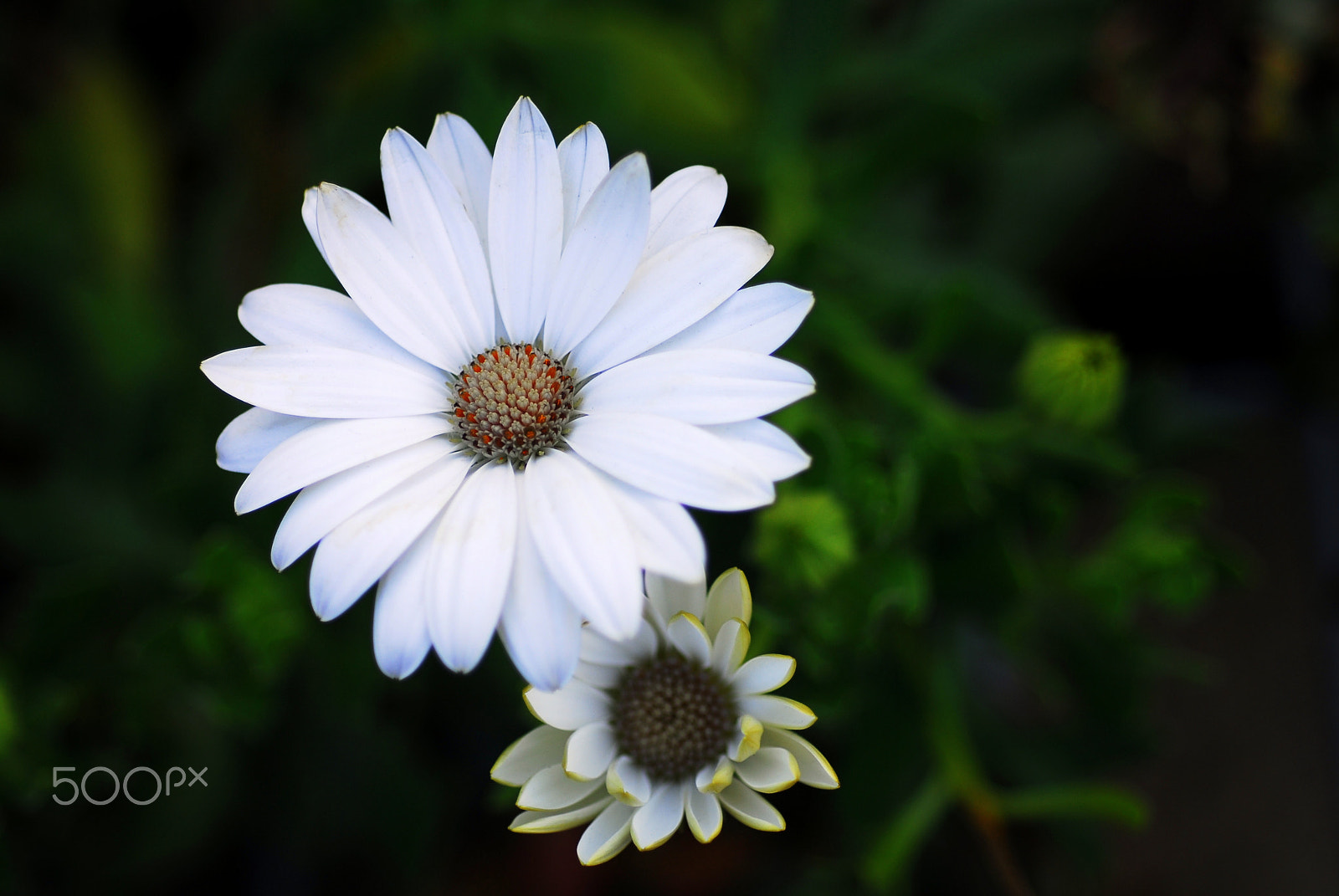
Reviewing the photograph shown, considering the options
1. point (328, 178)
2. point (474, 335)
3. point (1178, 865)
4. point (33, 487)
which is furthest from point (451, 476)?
point (1178, 865)

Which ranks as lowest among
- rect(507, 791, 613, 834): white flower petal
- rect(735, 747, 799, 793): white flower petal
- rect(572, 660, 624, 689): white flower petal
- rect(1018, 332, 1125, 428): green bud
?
rect(507, 791, 613, 834): white flower petal

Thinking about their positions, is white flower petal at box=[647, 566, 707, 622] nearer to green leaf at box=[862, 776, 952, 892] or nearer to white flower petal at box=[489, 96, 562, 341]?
white flower petal at box=[489, 96, 562, 341]

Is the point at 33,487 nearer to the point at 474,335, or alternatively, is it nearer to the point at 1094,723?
the point at 474,335

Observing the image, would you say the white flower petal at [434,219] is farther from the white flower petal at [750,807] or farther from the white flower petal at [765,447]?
the white flower petal at [750,807]

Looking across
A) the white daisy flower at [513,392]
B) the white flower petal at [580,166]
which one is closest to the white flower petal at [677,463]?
the white daisy flower at [513,392]

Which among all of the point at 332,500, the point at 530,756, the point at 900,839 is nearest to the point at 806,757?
the point at 530,756

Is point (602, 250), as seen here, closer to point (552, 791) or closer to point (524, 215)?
point (524, 215)

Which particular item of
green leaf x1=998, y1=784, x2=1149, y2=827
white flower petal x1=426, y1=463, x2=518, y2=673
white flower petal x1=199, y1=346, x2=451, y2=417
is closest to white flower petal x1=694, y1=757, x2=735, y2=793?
white flower petal x1=426, y1=463, x2=518, y2=673
